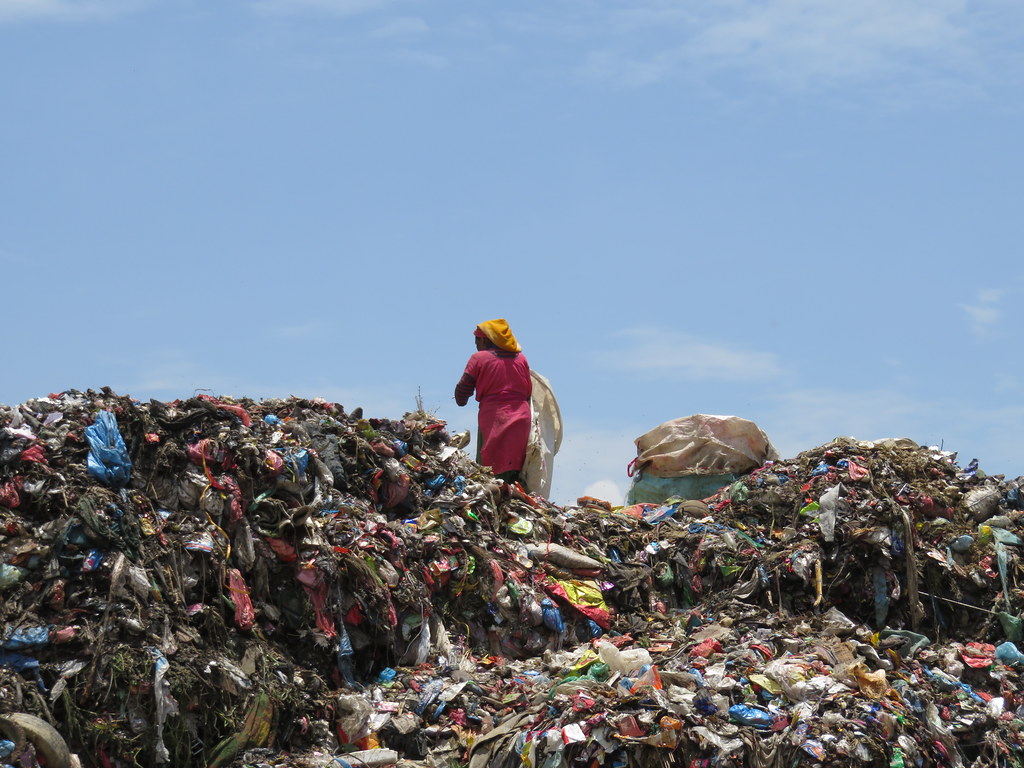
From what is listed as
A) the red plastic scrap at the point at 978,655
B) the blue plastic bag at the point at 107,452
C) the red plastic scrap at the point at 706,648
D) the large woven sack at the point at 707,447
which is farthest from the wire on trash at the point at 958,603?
the blue plastic bag at the point at 107,452

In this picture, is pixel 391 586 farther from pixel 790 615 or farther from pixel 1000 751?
pixel 1000 751

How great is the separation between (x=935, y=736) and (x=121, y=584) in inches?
171

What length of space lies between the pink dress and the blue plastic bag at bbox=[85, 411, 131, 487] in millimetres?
3881

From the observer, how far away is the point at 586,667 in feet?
22.7

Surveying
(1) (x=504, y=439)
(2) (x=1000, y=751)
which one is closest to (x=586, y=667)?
(2) (x=1000, y=751)

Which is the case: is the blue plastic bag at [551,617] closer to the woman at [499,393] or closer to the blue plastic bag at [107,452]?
the woman at [499,393]

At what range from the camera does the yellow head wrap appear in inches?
399

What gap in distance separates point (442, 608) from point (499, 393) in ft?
9.84

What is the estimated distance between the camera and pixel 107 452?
662 cm

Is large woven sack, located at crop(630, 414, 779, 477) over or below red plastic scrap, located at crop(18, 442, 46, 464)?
over

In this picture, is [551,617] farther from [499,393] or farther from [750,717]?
[499,393]

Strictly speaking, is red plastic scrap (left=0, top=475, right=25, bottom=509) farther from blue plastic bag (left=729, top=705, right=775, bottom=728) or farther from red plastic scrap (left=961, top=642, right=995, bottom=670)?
red plastic scrap (left=961, top=642, right=995, bottom=670)

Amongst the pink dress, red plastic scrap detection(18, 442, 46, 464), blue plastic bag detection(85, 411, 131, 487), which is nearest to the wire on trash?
the pink dress

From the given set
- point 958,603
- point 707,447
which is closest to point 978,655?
point 958,603
